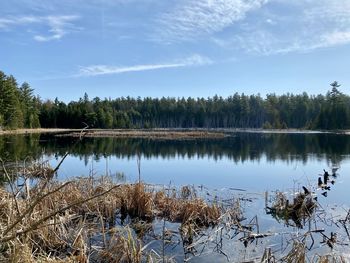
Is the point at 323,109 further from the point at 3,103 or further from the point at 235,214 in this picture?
the point at 235,214

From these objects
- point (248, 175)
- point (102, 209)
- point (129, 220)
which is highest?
point (102, 209)

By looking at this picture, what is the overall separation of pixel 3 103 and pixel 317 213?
225 ft

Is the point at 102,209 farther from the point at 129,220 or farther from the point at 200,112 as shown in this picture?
the point at 200,112

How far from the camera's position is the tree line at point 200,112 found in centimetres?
11194

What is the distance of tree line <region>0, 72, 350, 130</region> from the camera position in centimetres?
11194

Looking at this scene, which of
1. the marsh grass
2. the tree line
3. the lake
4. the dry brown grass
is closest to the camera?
the marsh grass

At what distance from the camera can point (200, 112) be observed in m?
159

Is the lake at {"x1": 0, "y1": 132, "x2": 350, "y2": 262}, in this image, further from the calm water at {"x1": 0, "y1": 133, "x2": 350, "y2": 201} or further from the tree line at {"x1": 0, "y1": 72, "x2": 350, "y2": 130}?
the tree line at {"x1": 0, "y1": 72, "x2": 350, "y2": 130}

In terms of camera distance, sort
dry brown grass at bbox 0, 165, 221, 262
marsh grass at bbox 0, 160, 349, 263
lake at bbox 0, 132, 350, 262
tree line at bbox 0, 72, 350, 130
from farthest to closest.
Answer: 1. tree line at bbox 0, 72, 350, 130
2. lake at bbox 0, 132, 350, 262
3. dry brown grass at bbox 0, 165, 221, 262
4. marsh grass at bbox 0, 160, 349, 263

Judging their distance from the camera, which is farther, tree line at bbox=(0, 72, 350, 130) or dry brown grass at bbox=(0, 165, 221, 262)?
tree line at bbox=(0, 72, 350, 130)

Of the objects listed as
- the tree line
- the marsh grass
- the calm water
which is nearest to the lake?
the calm water

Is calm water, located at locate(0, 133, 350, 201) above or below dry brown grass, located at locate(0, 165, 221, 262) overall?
below

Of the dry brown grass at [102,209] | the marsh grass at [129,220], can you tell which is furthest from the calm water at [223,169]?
the marsh grass at [129,220]

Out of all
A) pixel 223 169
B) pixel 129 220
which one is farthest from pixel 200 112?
pixel 129 220
